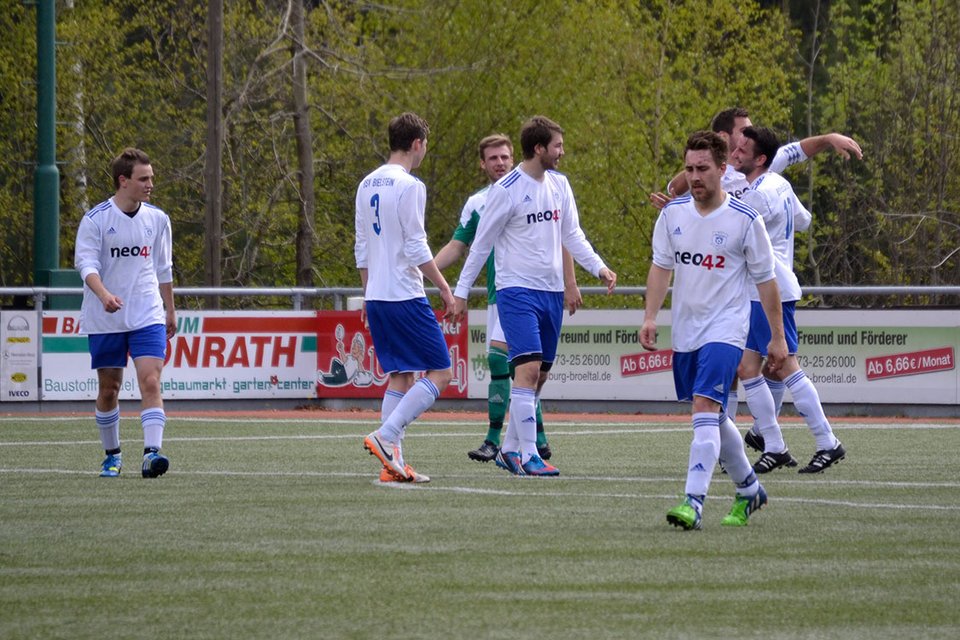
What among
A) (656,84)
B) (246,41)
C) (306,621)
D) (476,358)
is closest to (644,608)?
(306,621)

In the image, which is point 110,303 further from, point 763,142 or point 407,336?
point 763,142

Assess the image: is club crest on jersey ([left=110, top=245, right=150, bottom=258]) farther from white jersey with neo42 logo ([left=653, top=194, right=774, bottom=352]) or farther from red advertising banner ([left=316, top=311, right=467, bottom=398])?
red advertising banner ([left=316, top=311, right=467, bottom=398])

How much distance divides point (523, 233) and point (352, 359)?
8771mm

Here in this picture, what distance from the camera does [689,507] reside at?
7852 mm

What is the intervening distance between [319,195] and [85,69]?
5513 millimetres

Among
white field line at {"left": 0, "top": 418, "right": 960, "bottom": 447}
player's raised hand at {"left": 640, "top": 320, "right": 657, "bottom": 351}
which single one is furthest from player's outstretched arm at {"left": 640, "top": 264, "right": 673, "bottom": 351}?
white field line at {"left": 0, "top": 418, "right": 960, "bottom": 447}

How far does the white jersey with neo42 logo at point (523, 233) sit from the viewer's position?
10.9 meters

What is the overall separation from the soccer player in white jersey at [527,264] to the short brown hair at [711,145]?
282cm

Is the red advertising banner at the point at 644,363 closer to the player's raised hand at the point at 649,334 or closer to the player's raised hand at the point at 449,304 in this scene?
the player's raised hand at the point at 449,304

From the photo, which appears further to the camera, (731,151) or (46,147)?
(46,147)

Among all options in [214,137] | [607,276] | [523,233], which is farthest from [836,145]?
[214,137]

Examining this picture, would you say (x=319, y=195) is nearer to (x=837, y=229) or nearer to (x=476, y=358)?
(x=837, y=229)

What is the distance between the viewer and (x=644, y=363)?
1916 centimetres

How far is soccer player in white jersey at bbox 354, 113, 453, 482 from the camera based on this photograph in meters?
10.2
